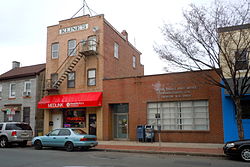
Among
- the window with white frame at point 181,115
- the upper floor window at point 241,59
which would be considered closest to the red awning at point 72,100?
the window with white frame at point 181,115

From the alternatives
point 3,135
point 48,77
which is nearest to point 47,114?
point 48,77

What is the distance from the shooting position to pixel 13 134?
54.7 ft

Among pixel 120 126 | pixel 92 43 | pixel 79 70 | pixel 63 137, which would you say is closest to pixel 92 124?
pixel 120 126

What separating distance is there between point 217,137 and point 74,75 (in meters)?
13.2

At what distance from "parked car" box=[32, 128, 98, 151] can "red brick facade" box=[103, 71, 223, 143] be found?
4.95 m

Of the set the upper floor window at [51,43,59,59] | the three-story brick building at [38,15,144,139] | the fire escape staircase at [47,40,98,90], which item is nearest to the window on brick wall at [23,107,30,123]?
the three-story brick building at [38,15,144,139]

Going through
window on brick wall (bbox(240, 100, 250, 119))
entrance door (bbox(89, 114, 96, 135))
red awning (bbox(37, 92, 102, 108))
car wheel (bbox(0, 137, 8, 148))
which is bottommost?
car wheel (bbox(0, 137, 8, 148))

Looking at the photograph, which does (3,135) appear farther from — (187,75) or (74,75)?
(187,75)

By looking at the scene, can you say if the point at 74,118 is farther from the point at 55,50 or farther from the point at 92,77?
the point at 55,50

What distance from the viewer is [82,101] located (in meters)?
19.9

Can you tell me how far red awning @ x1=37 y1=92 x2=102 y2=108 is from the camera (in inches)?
772

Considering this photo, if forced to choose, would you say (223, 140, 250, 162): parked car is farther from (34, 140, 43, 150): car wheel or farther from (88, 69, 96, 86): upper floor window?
(88, 69, 96, 86): upper floor window

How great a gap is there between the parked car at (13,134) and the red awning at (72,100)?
4061mm

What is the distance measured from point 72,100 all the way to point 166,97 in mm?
8090
